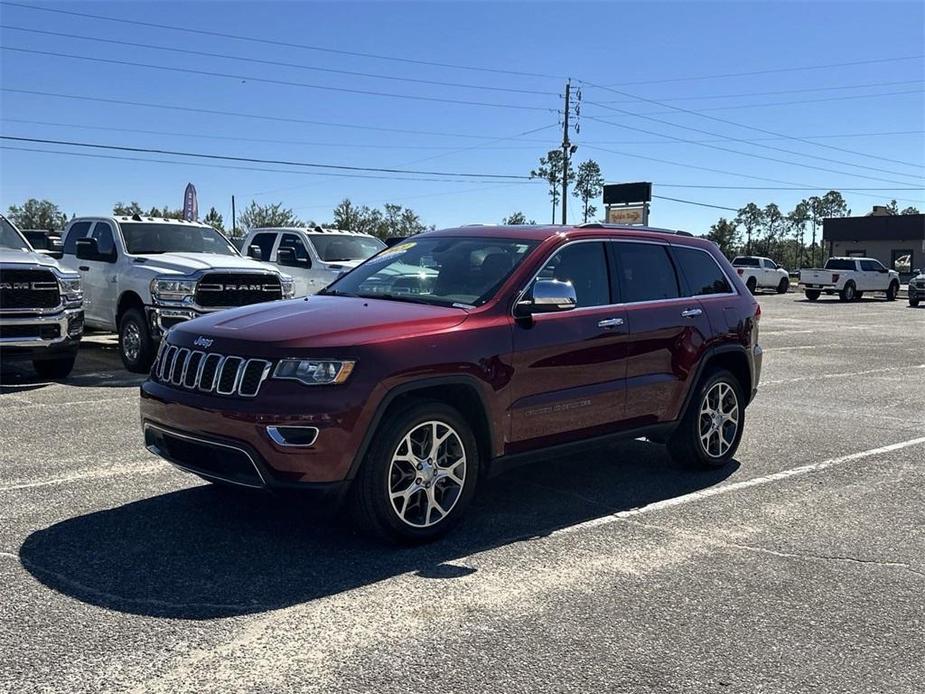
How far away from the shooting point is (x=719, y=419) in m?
6.79

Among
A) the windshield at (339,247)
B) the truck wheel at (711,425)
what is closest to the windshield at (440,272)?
the truck wheel at (711,425)

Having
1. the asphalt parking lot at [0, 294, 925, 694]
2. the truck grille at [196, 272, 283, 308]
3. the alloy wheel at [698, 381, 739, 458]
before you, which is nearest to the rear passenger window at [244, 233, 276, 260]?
the truck grille at [196, 272, 283, 308]

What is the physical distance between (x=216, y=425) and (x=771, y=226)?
11127 cm

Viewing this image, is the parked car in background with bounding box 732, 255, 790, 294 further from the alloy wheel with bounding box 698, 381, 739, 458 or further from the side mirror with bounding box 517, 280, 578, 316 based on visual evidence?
the side mirror with bounding box 517, 280, 578, 316

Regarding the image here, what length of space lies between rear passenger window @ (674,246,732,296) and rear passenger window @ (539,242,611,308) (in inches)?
37.8

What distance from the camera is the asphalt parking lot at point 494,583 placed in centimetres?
345

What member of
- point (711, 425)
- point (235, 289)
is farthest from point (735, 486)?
point (235, 289)

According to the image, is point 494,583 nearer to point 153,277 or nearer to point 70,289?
point 70,289

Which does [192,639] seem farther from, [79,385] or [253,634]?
[79,385]

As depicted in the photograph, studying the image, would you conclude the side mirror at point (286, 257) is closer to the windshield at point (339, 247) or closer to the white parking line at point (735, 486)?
the windshield at point (339, 247)

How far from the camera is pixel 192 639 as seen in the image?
363cm

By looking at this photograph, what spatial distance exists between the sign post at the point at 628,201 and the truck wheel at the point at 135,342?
3397 cm

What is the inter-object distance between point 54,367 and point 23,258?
56.1 inches

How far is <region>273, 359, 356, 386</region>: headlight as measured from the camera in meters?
4.46
